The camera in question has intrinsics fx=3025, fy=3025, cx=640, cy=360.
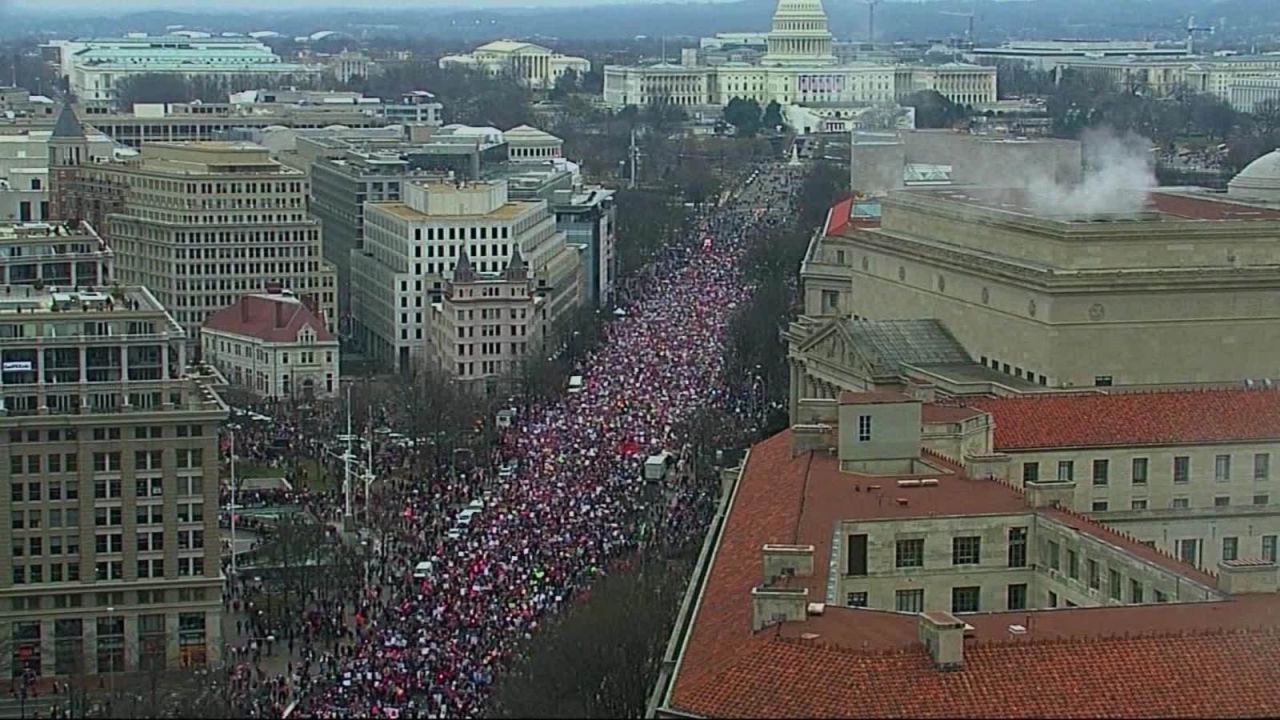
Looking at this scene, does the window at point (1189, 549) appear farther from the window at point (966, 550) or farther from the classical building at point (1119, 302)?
the classical building at point (1119, 302)

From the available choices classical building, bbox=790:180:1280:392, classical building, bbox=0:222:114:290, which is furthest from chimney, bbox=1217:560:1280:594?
classical building, bbox=0:222:114:290

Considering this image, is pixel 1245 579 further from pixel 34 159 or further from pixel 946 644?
pixel 34 159

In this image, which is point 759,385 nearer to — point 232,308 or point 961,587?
point 232,308

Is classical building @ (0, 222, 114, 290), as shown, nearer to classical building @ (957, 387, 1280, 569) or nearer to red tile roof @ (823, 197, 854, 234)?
red tile roof @ (823, 197, 854, 234)

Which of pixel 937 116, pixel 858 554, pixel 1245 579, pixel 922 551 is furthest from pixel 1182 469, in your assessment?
pixel 937 116

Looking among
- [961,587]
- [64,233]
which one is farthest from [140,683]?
[64,233]
